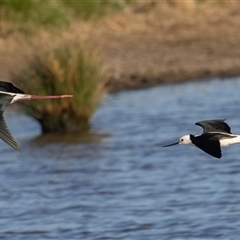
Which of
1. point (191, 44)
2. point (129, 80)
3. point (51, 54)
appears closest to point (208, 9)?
point (191, 44)

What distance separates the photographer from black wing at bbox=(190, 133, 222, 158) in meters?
6.35

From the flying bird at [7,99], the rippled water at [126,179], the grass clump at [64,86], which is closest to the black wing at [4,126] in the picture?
the flying bird at [7,99]

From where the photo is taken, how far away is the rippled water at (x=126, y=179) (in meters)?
9.02

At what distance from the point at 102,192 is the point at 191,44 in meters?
8.26

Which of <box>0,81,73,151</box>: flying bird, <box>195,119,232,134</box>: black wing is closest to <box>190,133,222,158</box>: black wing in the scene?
<box>195,119,232,134</box>: black wing

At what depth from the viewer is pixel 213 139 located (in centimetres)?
657

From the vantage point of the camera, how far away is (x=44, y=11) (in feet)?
60.1

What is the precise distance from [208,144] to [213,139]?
0.29 feet

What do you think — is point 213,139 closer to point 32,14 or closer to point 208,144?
point 208,144

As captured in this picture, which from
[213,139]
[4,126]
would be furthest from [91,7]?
[4,126]

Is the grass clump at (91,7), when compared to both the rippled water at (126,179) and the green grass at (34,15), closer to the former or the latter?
the green grass at (34,15)

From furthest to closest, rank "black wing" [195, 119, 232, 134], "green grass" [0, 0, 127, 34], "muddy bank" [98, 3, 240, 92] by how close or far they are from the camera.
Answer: "green grass" [0, 0, 127, 34], "muddy bank" [98, 3, 240, 92], "black wing" [195, 119, 232, 134]

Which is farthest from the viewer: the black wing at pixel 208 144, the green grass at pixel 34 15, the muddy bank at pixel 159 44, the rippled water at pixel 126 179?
the green grass at pixel 34 15

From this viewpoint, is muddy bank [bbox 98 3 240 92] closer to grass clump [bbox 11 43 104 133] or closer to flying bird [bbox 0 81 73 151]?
grass clump [bbox 11 43 104 133]
